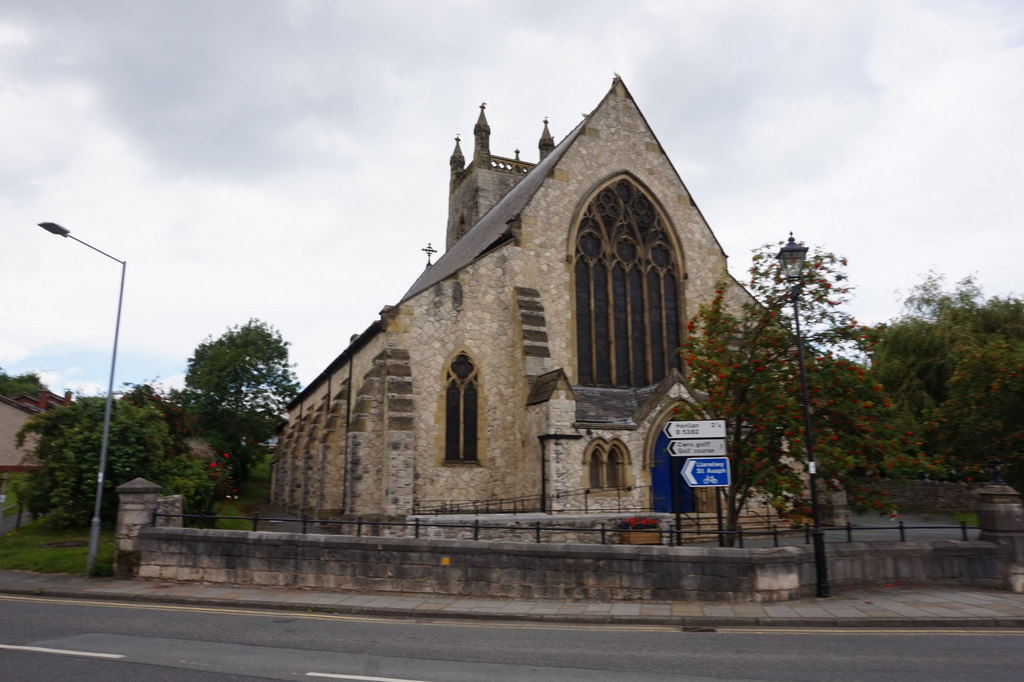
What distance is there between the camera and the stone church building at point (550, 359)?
1939cm

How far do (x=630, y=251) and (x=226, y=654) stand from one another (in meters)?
20.2

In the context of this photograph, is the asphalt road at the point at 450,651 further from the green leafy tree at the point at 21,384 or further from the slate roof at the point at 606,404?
the green leafy tree at the point at 21,384

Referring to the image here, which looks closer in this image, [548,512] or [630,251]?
[548,512]

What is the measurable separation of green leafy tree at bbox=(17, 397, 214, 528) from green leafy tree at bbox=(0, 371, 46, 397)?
68.4 meters

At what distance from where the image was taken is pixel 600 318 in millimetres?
24047

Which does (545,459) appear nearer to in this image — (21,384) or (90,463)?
(90,463)

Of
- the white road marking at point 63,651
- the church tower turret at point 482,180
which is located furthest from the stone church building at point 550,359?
the church tower turret at point 482,180

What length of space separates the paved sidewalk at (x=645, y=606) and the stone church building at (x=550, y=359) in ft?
21.1

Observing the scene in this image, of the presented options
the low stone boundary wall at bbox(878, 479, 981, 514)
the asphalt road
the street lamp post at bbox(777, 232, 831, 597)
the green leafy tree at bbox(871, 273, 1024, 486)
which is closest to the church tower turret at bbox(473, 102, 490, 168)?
the green leafy tree at bbox(871, 273, 1024, 486)

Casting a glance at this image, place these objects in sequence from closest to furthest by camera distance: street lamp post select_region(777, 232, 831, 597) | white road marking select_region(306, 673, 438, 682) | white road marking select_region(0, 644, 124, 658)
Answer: white road marking select_region(306, 673, 438, 682), white road marking select_region(0, 644, 124, 658), street lamp post select_region(777, 232, 831, 597)

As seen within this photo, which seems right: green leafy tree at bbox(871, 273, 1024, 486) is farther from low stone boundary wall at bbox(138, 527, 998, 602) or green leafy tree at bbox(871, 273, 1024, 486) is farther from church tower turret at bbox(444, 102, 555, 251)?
church tower turret at bbox(444, 102, 555, 251)

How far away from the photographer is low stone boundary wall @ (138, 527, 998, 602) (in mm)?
11109

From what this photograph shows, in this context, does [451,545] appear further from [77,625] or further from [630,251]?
[630,251]

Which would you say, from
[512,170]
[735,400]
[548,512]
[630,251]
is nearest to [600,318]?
[630,251]
